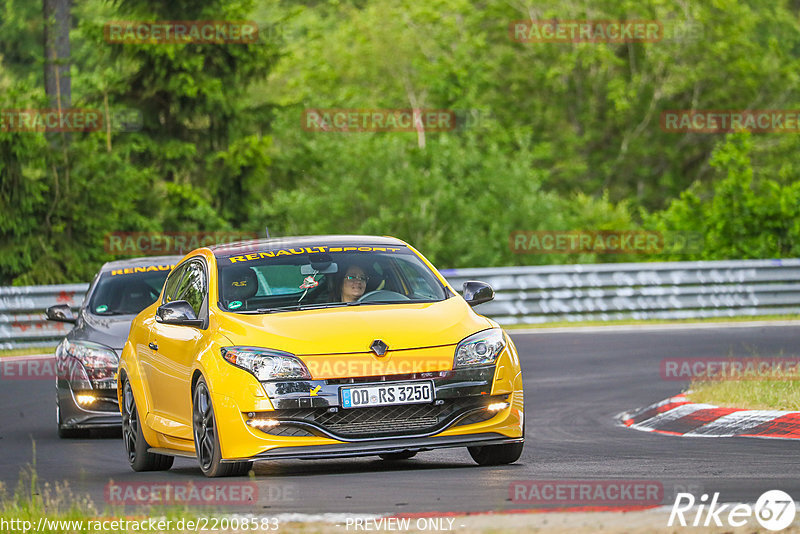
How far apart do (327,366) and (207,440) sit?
3.34ft

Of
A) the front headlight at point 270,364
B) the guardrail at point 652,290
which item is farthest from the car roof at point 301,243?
the guardrail at point 652,290

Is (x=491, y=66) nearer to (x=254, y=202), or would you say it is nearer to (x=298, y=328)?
(x=254, y=202)

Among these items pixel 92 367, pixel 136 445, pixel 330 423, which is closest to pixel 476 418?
pixel 330 423

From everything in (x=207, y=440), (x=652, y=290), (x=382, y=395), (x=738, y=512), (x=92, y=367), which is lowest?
(x=652, y=290)

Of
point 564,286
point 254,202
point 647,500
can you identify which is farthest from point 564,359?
point 254,202

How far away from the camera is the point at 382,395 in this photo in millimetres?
8625

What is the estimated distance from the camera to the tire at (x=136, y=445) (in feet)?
34.0

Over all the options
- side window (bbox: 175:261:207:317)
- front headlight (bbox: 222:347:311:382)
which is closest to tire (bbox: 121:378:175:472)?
side window (bbox: 175:261:207:317)

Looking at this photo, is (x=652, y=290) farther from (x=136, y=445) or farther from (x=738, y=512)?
(x=738, y=512)

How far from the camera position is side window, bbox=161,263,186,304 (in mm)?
10961

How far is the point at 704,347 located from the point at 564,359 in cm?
213

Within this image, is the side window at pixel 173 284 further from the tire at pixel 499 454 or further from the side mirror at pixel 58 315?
the side mirror at pixel 58 315

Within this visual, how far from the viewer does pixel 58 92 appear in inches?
1246

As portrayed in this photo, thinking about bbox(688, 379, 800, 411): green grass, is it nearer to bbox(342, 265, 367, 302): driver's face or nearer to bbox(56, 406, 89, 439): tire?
bbox(342, 265, 367, 302): driver's face
